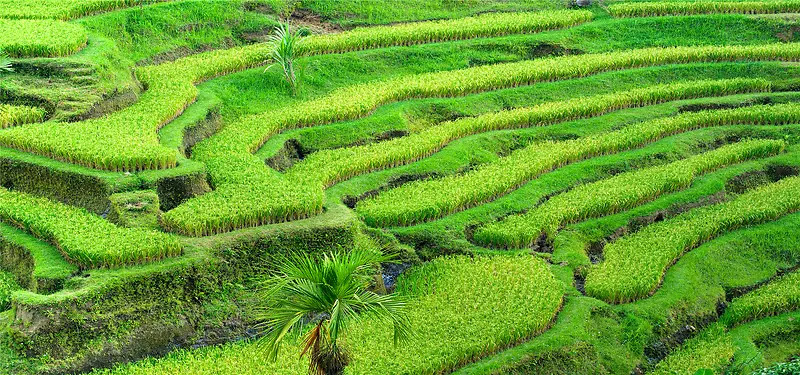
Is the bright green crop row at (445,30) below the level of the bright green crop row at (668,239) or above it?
above

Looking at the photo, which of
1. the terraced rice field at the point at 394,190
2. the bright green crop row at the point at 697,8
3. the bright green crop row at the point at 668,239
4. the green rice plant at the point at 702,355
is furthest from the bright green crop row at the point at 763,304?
the bright green crop row at the point at 697,8

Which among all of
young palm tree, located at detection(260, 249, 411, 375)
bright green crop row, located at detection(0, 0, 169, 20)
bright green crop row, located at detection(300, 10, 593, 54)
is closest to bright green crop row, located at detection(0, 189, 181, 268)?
young palm tree, located at detection(260, 249, 411, 375)

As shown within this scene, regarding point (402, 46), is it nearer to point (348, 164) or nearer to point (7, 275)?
point (348, 164)

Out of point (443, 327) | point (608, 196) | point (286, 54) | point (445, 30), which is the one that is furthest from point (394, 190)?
point (445, 30)

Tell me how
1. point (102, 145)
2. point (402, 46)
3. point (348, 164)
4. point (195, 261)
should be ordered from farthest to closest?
point (402, 46)
point (348, 164)
point (102, 145)
point (195, 261)

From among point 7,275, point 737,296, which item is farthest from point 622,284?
point 7,275

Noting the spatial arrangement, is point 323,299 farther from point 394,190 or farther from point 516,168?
point 516,168

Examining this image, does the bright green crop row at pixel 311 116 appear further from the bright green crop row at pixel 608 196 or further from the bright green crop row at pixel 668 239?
the bright green crop row at pixel 668 239

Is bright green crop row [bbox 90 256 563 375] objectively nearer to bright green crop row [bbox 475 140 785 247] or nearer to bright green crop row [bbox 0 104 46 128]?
bright green crop row [bbox 475 140 785 247]
